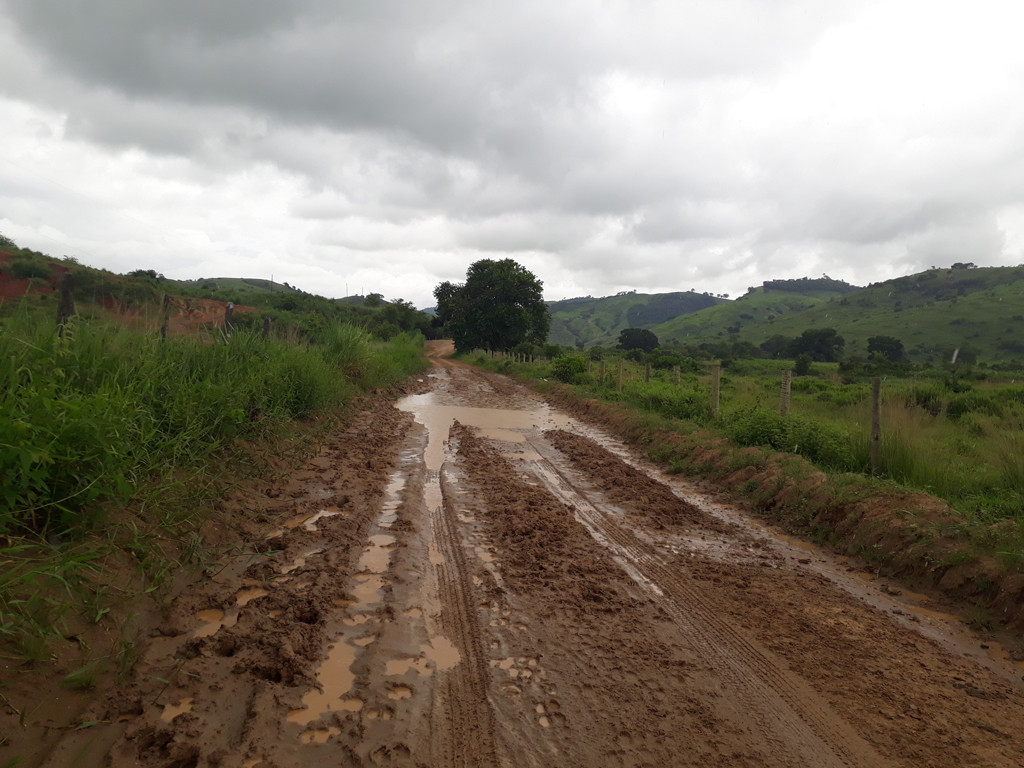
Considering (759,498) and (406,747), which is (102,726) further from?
(759,498)

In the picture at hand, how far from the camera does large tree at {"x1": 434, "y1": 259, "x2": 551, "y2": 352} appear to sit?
4350cm

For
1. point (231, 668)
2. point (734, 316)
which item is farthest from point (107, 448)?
point (734, 316)

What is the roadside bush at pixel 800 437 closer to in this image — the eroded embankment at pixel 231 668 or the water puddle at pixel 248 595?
the eroded embankment at pixel 231 668

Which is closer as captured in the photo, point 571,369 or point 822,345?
point 571,369

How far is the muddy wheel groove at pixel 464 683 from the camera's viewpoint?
2.42m

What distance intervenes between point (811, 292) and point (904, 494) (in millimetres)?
163417

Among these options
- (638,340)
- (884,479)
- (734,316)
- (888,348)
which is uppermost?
(734,316)

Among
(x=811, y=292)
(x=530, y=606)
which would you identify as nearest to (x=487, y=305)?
(x=530, y=606)

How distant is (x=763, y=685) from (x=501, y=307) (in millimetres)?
40913

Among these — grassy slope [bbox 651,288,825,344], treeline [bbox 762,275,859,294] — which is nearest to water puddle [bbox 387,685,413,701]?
grassy slope [bbox 651,288,825,344]

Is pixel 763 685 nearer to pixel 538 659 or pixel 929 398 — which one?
pixel 538 659

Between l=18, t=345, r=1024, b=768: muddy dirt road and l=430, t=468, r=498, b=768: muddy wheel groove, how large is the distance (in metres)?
0.01

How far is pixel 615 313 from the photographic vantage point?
575 feet

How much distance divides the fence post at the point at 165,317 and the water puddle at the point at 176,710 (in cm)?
549
